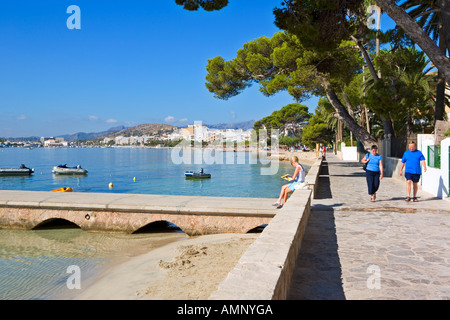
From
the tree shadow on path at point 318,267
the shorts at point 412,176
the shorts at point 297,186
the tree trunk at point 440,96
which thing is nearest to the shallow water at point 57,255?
the shorts at point 297,186

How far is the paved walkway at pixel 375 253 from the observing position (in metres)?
4.27

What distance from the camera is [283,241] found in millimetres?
4496

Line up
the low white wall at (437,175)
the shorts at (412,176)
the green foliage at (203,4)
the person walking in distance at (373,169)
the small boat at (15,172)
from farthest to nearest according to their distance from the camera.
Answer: the small boat at (15,172) < the green foliage at (203,4) < the low white wall at (437,175) < the person walking in distance at (373,169) < the shorts at (412,176)

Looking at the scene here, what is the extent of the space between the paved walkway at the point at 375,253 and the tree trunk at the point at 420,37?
558 centimetres

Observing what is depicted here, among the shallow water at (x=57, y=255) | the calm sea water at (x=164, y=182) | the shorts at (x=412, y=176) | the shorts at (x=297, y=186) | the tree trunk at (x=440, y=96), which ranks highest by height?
the tree trunk at (x=440, y=96)

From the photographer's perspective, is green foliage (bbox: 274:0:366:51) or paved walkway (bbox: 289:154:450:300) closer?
paved walkway (bbox: 289:154:450:300)

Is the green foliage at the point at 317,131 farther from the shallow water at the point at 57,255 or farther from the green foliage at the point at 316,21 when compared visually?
the shallow water at the point at 57,255

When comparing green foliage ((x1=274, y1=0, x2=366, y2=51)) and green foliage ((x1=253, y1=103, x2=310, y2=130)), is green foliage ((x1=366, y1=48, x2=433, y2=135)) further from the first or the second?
green foliage ((x1=253, y1=103, x2=310, y2=130))

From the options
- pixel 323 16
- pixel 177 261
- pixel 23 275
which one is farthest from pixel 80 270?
pixel 323 16

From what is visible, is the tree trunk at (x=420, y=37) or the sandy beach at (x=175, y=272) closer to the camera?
the sandy beach at (x=175, y=272)

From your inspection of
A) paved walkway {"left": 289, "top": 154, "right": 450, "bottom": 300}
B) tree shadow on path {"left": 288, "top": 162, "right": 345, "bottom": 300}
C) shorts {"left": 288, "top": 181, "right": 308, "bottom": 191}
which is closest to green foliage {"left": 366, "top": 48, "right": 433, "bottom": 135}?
paved walkway {"left": 289, "top": 154, "right": 450, "bottom": 300}

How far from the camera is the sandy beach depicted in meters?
7.49

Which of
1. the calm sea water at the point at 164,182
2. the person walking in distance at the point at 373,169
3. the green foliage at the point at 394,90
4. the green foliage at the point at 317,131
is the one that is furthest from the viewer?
the green foliage at the point at 317,131

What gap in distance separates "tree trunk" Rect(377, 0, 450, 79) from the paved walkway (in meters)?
5.58
